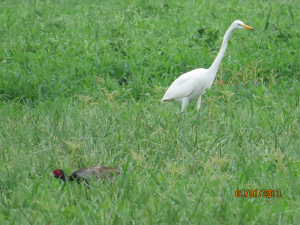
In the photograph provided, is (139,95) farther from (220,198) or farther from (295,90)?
(220,198)

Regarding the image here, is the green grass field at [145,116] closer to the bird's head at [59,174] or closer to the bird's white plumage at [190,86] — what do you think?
the bird's head at [59,174]

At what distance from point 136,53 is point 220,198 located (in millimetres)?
4048

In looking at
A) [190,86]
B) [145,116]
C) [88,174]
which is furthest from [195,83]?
[88,174]

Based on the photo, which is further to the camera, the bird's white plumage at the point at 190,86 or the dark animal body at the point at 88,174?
the bird's white plumage at the point at 190,86

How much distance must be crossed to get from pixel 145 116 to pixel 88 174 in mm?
1256

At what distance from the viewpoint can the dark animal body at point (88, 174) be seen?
306cm

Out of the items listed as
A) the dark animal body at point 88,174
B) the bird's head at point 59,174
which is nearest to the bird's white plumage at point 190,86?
the dark animal body at point 88,174

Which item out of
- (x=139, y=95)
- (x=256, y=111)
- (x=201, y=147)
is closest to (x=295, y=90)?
(x=256, y=111)

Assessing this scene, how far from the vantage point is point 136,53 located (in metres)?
6.42

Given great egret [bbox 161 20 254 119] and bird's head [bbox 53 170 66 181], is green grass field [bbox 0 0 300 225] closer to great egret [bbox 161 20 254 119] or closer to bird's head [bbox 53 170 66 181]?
bird's head [bbox 53 170 66 181]
